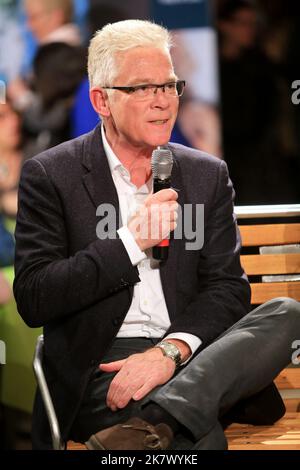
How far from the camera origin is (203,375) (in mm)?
2227

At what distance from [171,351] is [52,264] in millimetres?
404

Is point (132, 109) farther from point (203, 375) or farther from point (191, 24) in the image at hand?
point (191, 24)

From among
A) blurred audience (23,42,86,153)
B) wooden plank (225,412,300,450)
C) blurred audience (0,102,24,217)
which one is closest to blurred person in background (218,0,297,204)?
blurred audience (23,42,86,153)

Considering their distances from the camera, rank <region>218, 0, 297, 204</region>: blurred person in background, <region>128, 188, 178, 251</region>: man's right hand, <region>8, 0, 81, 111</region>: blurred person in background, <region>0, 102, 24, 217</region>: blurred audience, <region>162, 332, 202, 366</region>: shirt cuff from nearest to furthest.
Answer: <region>128, 188, 178, 251</region>: man's right hand < <region>162, 332, 202, 366</region>: shirt cuff < <region>0, 102, 24, 217</region>: blurred audience < <region>8, 0, 81, 111</region>: blurred person in background < <region>218, 0, 297, 204</region>: blurred person in background

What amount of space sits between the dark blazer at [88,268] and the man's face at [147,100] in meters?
0.15

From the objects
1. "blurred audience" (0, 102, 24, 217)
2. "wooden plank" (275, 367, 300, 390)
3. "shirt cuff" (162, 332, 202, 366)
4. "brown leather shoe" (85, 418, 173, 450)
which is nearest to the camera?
"brown leather shoe" (85, 418, 173, 450)

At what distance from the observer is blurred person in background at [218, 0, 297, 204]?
375 cm

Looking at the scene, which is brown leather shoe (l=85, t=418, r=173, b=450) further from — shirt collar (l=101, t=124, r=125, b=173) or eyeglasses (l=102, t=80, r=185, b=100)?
eyeglasses (l=102, t=80, r=185, b=100)

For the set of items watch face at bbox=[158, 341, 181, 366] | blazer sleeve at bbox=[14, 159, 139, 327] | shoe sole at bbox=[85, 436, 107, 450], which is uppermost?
blazer sleeve at bbox=[14, 159, 139, 327]

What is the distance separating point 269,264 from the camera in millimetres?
2969

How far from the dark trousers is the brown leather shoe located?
0.05 m

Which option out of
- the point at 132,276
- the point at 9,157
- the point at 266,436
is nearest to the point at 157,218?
the point at 132,276

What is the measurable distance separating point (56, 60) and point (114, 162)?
115cm

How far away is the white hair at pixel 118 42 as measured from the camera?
2555 millimetres
